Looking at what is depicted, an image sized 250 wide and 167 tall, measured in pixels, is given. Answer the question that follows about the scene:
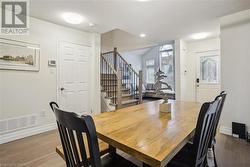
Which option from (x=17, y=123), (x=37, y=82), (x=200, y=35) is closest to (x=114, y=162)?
(x=17, y=123)

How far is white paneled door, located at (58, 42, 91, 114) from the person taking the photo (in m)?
3.46

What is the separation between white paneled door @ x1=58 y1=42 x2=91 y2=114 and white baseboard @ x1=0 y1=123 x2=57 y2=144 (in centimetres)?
53

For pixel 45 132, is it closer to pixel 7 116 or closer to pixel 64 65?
pixel 7 116

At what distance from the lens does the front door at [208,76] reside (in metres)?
4.60

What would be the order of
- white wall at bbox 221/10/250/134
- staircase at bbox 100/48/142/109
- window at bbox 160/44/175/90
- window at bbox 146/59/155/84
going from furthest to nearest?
window at bbox 146/59/155/84, window at bbox 160/44/175/90, staircase at bbox 100/48/142/109, white wall at bbox 221/10/250/134

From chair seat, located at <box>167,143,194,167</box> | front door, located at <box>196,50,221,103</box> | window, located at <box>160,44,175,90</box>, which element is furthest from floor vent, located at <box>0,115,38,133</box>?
window, located at <box>160,44,175,90</box>

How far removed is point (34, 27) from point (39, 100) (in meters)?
1.51

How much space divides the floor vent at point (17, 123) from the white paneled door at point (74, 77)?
25.7 inches

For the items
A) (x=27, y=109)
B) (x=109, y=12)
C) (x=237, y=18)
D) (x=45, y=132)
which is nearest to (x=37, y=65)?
(x=27, y=109)

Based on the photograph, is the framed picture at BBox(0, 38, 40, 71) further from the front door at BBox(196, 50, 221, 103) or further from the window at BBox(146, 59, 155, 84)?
the window at BBox(146, 59, 155, 84)

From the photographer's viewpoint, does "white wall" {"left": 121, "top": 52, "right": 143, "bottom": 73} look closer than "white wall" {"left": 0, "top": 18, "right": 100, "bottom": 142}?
No

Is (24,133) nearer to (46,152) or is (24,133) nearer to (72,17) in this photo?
(46,152)

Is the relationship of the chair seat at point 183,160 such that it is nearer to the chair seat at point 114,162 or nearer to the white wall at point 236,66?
the chair seat at point 114,162

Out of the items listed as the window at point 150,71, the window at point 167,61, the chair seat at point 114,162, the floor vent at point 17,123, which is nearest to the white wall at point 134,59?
the window at point 150,71
